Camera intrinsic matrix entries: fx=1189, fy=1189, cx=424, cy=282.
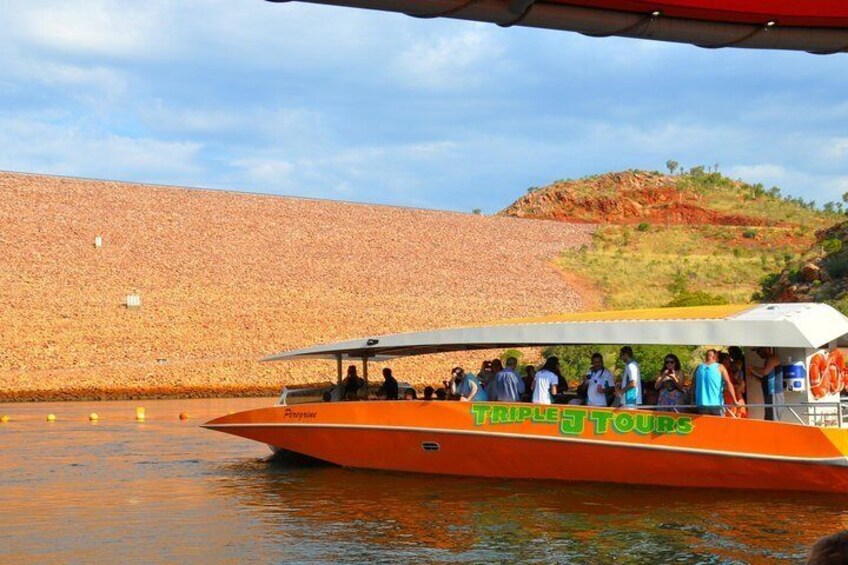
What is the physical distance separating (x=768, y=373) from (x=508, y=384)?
3.92 metres

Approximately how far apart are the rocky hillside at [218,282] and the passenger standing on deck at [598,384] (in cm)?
2986

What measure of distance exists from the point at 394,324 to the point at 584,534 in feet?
144

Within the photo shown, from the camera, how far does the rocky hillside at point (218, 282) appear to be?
50.4 m

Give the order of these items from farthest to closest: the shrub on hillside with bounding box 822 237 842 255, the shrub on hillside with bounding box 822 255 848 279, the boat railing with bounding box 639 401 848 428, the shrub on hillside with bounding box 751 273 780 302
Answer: the shrub on hillside with bounding box 751 273 780 302 → the shrub on hillside with bounding box 822 237 842 255 → the shrub on hillside with bounding box 822 255 848 279 → the boat railing with bounding box 639 401 848 428

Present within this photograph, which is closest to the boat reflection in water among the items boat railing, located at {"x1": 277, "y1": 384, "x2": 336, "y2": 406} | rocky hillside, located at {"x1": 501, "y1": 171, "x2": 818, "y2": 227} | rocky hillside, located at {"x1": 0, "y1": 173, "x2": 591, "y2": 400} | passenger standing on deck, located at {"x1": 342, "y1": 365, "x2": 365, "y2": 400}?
passenger standing on deck, located at {"x1": 342, "y1": 365, "x2": 365, "y2": 400}

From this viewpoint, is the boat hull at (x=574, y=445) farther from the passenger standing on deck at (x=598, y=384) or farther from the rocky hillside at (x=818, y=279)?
the rocky hillside at (x=818, y=279)

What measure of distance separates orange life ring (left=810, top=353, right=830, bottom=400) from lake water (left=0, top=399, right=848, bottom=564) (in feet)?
4.84

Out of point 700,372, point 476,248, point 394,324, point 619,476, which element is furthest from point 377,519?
point 476,248

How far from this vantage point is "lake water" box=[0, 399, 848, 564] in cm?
1321

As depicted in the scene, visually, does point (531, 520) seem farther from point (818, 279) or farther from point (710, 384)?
point (818, 279)

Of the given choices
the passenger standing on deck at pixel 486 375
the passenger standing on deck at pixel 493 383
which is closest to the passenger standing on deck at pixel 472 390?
the passenger standing on deck at pixel 493 383

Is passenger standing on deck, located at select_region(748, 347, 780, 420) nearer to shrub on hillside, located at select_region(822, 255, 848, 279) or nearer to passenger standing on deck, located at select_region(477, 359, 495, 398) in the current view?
passenger standing on deck, located at select_region(477, 359, 495, 398)

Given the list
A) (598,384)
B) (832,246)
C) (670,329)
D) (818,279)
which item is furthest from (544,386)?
(832,246)

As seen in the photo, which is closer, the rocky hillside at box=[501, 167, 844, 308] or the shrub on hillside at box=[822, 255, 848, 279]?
the shrub on hillside at box=[822, 255, 848, 279]
